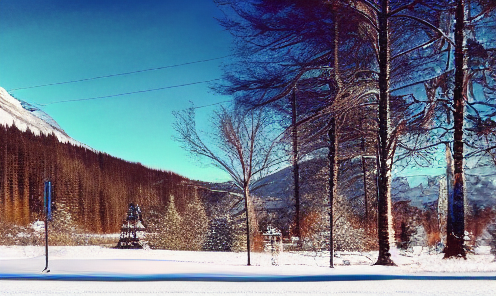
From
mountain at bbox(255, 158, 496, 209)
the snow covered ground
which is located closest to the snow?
the snow covered ground

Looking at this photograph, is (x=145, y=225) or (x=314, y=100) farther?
(x=145, y=225)

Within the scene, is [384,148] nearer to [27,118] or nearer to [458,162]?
[458,162]

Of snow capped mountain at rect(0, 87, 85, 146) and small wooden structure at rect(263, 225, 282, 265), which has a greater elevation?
snow capped mountain at rect(0, 87, 85, 146)

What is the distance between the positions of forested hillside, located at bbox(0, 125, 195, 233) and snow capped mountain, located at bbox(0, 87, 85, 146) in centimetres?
19

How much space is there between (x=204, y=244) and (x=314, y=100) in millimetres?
3693

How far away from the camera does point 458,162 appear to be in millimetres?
6777

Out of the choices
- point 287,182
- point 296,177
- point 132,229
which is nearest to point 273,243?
point 287,182

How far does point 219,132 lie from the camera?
7.37m

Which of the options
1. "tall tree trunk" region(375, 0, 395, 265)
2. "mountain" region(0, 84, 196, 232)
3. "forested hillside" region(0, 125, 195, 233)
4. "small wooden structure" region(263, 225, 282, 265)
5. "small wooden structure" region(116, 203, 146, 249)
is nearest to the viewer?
"tall tree trunk" region(375, 0, 395, 265)

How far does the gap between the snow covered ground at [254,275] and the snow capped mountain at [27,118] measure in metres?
1.91

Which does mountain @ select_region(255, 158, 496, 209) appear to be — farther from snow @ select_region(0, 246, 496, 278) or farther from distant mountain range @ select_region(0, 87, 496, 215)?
snow @ select_region(0, 246, 496, 278)

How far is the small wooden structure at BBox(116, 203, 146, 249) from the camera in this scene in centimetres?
759
